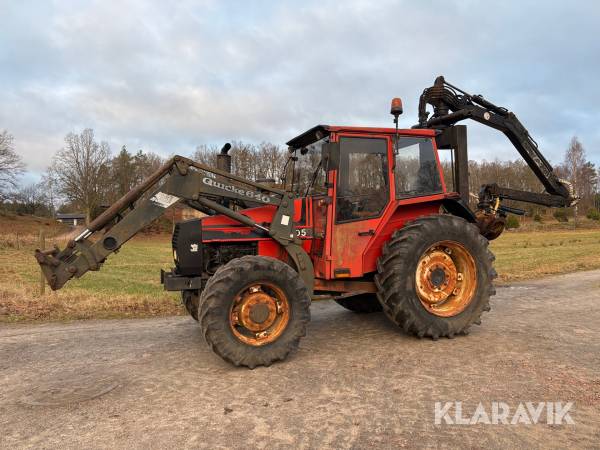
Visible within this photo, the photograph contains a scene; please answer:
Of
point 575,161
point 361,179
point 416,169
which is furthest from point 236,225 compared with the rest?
point 575,161

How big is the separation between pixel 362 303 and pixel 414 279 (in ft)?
6.41

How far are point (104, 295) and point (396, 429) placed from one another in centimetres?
732

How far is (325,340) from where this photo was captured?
5.70 metres

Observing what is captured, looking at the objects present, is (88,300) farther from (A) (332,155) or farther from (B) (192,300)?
(A) (332,155)

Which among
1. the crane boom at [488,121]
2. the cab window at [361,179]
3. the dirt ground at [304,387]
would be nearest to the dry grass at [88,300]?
the dirt ground at [304,387]

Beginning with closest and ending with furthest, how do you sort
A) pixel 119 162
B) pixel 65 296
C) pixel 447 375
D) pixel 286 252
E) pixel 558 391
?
pixel 558 391 < pixel 447 375 < pixel 286 252 < pixel 65 296 < pixel 119 162

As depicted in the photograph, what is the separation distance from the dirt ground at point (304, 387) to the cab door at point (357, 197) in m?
1.09

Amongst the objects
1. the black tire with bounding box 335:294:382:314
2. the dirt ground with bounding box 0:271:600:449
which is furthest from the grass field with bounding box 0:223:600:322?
the black tire with bounding box 335:294:382:314

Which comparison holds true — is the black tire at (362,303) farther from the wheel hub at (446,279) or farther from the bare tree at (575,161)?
the bare tree at (575,161)

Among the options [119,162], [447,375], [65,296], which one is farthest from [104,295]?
[119,162]

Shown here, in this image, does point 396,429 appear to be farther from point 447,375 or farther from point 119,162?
point 119,162

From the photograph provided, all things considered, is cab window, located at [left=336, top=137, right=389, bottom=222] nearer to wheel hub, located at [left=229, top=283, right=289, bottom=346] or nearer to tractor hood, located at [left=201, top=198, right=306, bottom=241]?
tractor hood, located at [left=201, top=198, right=306, bottom=241]

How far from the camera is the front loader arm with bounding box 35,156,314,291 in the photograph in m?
4.84

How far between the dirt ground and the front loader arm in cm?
116
